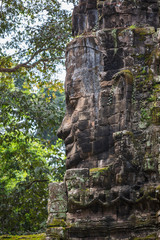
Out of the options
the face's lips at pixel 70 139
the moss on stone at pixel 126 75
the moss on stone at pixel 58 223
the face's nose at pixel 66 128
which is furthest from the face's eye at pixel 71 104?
the moss on stone at pixel 58 223

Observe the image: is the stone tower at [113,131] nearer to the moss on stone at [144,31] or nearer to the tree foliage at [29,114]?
the moss on stone at [144,31]

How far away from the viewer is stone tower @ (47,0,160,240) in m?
10.9

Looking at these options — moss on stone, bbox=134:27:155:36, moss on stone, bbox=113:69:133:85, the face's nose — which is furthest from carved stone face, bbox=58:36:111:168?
moss on stone, bbox=134:27:155:36

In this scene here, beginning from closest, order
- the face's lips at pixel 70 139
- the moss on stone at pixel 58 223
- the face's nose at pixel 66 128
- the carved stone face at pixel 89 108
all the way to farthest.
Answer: the moss on stone at pixel 58 223 → the carved stone face at pixel 89 108 → the face's lips at pixel 70 139 → the face's nose at pixel 66 128

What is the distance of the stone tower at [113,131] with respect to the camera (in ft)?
35.7

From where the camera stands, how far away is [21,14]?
19.9 m

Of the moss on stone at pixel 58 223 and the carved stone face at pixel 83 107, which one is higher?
the carved stone face at pixel 83 107

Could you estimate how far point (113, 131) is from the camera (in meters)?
11.8

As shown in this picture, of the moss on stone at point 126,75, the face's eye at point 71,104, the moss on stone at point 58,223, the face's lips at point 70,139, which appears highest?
the moss on stone at point 126,75

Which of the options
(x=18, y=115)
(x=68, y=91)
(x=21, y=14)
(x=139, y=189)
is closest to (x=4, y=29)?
(x=21, y=14)

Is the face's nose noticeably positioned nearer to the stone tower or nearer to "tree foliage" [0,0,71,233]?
the stone tower

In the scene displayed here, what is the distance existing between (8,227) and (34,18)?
758cm

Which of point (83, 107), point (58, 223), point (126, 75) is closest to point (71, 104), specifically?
point (83, 107)

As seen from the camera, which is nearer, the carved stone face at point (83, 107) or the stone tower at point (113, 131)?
the stone tower at point (113, 131)
